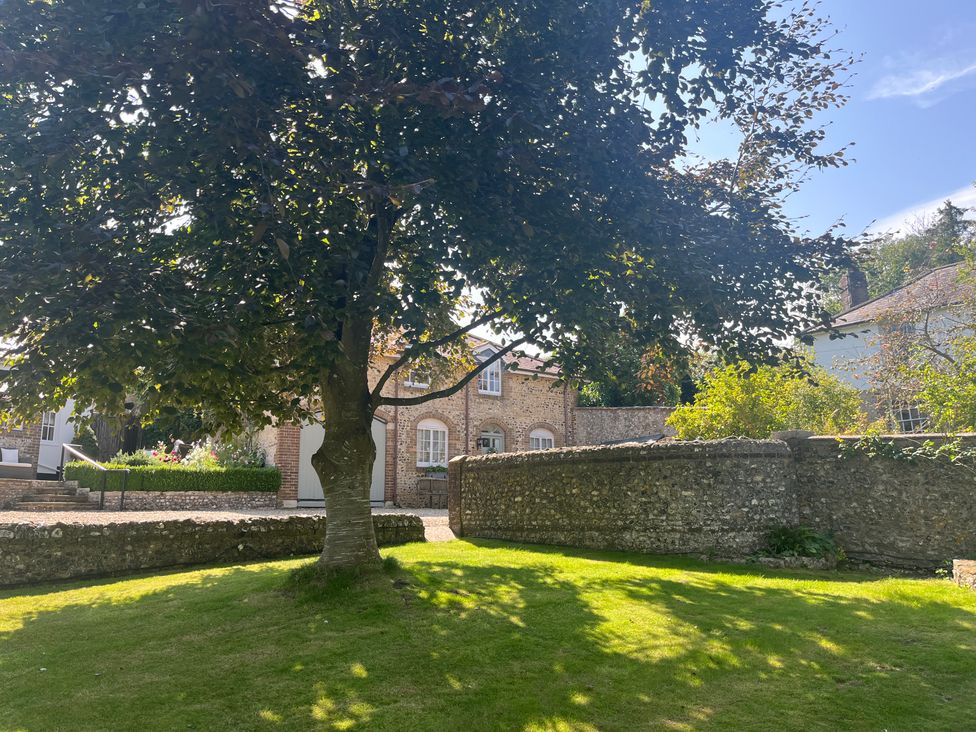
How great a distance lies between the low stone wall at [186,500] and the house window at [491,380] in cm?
1049

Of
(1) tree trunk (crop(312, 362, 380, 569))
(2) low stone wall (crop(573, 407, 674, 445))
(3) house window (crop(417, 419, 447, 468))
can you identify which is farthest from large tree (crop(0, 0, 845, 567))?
(2) low stone wall (crop(573, 407, 674, 445))

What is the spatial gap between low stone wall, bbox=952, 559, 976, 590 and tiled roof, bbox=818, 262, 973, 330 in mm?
8398

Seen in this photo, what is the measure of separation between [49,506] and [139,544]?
30.6ft

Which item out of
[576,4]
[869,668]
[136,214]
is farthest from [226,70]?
[869,668]

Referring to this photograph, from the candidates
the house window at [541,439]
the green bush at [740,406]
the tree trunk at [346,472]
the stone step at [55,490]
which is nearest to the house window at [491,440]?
the house window at [541,439]

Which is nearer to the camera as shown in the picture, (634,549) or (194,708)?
(194,708)

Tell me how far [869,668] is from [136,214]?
8455 mm

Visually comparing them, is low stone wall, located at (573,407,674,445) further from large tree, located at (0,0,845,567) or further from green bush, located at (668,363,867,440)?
large tree, located at (0,0,845,567)

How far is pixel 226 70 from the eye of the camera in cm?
573

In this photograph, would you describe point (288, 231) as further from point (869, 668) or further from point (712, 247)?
point (869, 668)

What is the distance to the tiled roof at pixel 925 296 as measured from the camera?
62.2 feet

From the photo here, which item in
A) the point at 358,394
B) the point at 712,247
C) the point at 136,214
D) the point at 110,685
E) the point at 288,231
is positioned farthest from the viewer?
the point at 358,394

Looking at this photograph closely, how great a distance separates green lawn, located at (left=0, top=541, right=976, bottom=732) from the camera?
4.56 meters

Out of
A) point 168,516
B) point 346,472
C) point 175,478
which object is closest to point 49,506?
point 175,478
